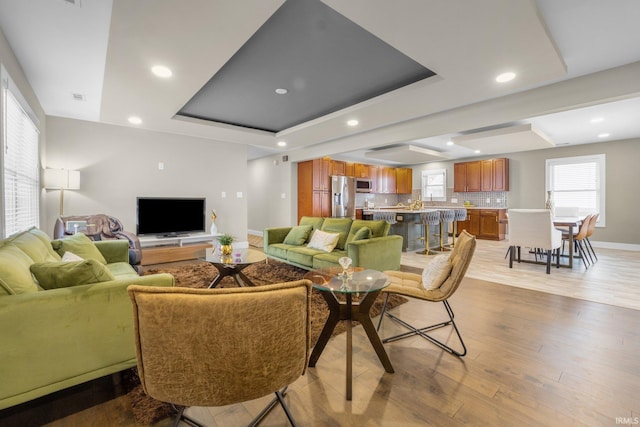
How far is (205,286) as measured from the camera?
3.55 m

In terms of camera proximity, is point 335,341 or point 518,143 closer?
point 335,341

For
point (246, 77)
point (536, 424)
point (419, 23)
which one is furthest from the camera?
point (246, 77)

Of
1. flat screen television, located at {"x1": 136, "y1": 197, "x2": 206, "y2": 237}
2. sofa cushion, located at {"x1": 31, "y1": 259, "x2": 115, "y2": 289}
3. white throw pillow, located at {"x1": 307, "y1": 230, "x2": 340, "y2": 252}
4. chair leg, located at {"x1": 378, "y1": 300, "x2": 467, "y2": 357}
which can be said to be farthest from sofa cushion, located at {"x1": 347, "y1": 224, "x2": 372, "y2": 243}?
flat screen television, located at {"x1": 136, "y1": 197, "x2": 206, "y2": 237}

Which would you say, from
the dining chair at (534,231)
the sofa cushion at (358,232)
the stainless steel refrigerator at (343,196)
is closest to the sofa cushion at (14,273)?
the sofa cushion at (358,232)

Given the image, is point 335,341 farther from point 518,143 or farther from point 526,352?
point 518,143

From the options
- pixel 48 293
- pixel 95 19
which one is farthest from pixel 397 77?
pixel 48 293

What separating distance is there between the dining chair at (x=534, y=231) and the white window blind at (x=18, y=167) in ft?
19.8

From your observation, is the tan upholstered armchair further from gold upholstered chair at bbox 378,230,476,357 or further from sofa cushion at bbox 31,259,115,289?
gold upholstered chair at bbox 378,230,476,357

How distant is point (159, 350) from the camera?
3.31 ft

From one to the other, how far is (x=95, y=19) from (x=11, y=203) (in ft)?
6.52

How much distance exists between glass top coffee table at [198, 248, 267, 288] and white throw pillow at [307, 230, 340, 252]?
0.91m

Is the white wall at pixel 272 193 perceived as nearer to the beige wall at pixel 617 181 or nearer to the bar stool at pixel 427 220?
the bar stool at pixel 427 220

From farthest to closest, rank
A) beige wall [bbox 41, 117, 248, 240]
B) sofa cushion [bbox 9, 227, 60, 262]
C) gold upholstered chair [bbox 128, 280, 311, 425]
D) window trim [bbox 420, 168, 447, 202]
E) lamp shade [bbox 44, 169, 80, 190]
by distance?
1. window trim [bbox 420, 168, 447, 202]
2. beige wall [bbox 41, 117, 248, 240]
3. lamp shade [bbox 44, 169, 80, 190]
4. sofa cushion [bbox 9, 227, 60, 262]
5. gold upholstered chair [bbox 128, 280, 311, 425]

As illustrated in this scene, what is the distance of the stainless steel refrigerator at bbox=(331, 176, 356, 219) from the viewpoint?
7.68 metres
